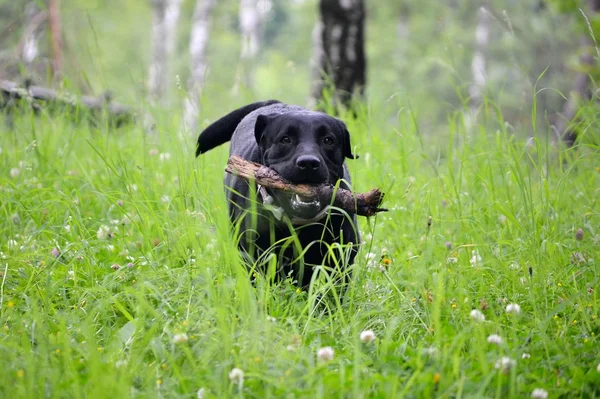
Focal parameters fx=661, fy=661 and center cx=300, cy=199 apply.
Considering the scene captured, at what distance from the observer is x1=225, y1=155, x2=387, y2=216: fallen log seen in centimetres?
317

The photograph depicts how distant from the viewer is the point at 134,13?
29.2m

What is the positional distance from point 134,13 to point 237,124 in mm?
26721

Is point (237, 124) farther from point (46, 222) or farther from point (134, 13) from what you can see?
point (134, 13)

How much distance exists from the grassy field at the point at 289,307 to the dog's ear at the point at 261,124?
0.39 metres

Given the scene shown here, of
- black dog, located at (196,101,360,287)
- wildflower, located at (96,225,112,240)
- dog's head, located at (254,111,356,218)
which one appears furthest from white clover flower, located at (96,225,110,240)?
dog's head, located at (254,111,356,218)

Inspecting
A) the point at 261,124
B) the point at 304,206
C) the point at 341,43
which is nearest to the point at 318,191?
the point at 304,206

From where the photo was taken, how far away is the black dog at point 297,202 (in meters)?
3.27

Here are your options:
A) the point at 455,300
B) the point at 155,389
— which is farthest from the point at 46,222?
the point at 455,300

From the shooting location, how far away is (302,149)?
3387 mm

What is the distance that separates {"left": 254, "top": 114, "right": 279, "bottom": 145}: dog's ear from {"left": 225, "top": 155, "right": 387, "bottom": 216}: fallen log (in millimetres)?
441

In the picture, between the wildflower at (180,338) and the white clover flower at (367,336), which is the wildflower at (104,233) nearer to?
the wildflower at (180,338)

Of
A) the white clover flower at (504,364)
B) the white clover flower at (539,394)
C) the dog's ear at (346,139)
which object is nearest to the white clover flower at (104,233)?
the dog's ear at (346,139)

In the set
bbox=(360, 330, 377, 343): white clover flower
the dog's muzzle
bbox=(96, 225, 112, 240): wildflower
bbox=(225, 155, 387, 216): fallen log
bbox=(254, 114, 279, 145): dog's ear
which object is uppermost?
bbox=(254, 114, 279, 145): dog's ear

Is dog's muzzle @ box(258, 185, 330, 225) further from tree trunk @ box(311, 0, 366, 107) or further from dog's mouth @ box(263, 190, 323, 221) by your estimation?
tree trunk @ box(311, 0, 366, 107)
